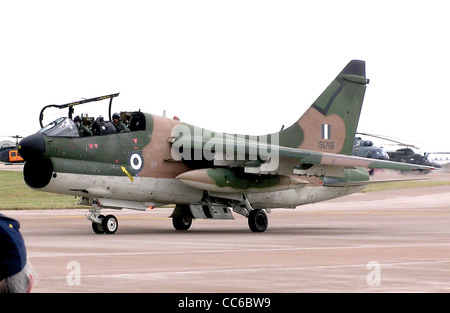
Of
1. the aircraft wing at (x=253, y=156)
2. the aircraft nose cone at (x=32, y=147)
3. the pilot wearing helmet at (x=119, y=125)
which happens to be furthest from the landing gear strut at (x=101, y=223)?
the aircraft wing at (x=253, y=156)

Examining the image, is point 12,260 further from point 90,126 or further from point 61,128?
point 90,126

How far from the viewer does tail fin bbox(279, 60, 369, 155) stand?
25141 millimetres

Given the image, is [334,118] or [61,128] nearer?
[61,128]

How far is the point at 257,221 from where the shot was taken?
2294cm

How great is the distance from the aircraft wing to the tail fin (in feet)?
7.72

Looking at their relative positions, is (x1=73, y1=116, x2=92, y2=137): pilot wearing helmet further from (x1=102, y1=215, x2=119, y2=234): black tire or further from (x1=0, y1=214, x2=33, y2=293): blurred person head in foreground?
(x1=0, y1=214, x2=33, y2=293): blurred person head in foreground

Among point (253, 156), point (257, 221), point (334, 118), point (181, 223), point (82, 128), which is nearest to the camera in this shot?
point (82, 128)

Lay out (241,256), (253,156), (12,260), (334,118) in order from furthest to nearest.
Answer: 1. (334,118)
2. (253,156)
3. (241,256)
4. (12,260)

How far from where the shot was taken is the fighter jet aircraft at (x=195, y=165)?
1975cm

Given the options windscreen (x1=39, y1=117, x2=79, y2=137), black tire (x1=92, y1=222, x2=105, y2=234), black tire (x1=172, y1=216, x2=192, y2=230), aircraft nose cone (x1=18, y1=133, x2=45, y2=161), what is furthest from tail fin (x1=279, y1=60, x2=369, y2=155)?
aircraft nose cone (x1=18, y1=133, x2=45, y2=161)

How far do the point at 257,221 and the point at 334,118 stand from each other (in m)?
5.07

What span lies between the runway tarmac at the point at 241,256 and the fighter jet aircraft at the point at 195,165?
979 millimetres

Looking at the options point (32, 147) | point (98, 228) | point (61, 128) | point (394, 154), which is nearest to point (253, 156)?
point (98, 228)
